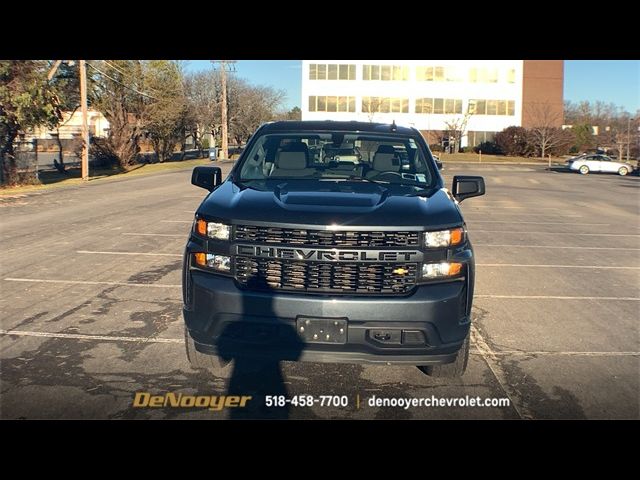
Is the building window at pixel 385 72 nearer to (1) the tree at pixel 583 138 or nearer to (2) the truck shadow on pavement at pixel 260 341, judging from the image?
(1) the tree at pixel 583 138

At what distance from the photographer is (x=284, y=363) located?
17.2 ft

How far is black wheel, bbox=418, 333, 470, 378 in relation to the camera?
4.77 meters

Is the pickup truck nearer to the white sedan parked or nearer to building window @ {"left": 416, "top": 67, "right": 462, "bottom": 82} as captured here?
Result: the white sedan parked

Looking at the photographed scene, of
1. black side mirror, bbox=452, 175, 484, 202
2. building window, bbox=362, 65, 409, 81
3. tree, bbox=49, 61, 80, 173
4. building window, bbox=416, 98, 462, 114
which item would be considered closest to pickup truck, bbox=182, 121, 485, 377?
black side mirror, bbox=452, 175, 484, 202

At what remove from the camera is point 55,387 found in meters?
4.70

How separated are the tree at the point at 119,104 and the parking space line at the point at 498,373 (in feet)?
117

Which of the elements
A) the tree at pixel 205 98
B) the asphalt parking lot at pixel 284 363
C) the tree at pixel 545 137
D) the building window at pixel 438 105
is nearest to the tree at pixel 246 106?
the tree at pixel 205 98

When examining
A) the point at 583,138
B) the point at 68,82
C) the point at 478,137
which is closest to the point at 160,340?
the point at 68,82

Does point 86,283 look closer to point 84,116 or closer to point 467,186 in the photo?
point 467,186

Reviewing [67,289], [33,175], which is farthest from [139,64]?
[67,289]

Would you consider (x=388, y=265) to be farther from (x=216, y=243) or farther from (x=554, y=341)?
(x=554, y=341)

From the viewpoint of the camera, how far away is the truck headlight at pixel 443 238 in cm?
439

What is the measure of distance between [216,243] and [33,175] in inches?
947
